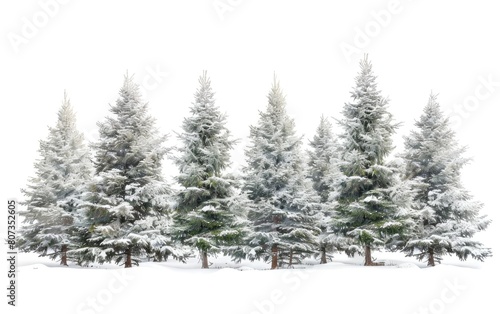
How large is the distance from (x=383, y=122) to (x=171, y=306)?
16738mm

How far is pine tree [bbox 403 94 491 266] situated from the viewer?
2428cm

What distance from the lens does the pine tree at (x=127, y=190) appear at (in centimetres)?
2188

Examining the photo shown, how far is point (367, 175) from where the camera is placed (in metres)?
23.8

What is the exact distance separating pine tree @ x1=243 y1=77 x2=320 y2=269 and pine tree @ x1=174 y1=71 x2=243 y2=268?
1.82 meters

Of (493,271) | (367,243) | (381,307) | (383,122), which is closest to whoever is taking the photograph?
(381,307)

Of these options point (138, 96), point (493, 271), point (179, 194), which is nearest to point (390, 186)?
point (493, 271)

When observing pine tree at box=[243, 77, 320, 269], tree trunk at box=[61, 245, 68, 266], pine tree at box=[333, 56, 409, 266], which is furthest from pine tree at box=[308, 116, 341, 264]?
tree trunk at box=[61, 245, 68, 266]

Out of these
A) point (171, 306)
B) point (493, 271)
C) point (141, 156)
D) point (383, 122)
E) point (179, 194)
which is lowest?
point (171, 306)

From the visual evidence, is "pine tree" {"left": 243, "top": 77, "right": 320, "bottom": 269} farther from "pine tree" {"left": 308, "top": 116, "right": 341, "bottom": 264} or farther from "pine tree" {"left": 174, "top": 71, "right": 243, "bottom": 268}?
"pine tree" {"left": 308, "top": 116, "right": 341, "bottom": 264}

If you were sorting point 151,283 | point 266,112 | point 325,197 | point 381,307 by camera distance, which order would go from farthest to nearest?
1. point 325,197
2. point 266,112
3. point 151,283
4. point 381,307

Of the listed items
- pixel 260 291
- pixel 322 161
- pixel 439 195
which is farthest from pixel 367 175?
pixel 260 291

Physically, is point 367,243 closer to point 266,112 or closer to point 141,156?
point 266,112

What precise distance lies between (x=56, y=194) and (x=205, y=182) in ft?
40.7

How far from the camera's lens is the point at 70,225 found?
2669 cm
